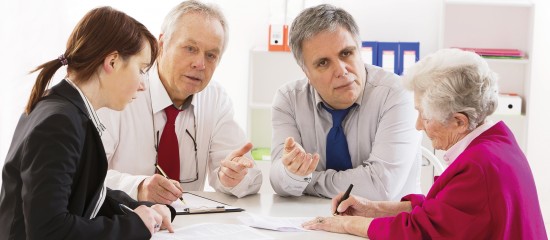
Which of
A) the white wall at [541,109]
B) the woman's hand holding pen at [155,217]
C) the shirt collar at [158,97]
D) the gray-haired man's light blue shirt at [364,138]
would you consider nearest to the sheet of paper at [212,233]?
the woman's hand holding pen at [155,217]

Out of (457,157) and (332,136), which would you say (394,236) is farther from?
(332,136)

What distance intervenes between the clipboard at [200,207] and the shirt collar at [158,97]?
1.48 ft

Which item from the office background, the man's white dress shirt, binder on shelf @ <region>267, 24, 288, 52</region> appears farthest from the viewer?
the office background

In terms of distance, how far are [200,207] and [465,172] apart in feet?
2.82

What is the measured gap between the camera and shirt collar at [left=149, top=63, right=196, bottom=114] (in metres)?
2.89

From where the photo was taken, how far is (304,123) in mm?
2916

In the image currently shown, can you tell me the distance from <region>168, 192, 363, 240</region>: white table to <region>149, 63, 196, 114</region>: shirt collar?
38cm

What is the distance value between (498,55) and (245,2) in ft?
5.57

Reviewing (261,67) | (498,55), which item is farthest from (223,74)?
(498,55)

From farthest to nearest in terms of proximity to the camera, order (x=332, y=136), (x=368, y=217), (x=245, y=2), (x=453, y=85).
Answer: (x=245, y=2) < (x=332, y=136) < (x=368, y=217) < (x=453, y=85)

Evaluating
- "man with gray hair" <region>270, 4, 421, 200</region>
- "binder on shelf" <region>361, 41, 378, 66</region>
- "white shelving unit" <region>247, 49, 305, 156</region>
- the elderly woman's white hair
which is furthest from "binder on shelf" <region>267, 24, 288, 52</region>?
the elderly woman's white hair

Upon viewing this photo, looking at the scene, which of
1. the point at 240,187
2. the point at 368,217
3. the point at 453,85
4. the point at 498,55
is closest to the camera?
the point at 453,85

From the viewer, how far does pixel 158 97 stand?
2.90 m

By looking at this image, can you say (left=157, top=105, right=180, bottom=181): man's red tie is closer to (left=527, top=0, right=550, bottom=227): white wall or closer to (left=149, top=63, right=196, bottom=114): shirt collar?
(left=149, top=63, right=196, bottom=114): shirt collar
